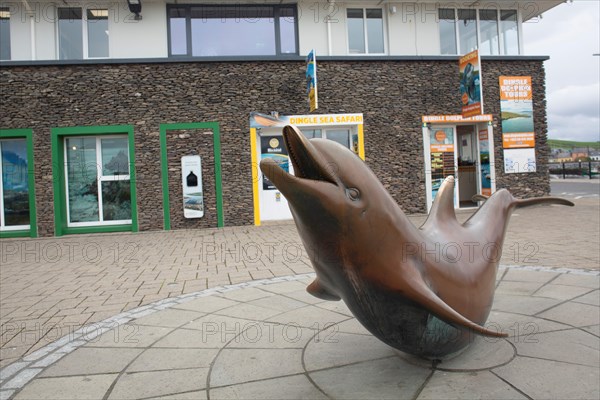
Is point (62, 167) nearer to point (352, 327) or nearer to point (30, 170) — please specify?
point (30, 170)

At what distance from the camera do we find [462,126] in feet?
51.6

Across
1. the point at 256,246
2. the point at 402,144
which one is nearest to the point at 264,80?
the point at 402,144

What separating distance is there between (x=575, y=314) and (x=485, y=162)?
39.5ft

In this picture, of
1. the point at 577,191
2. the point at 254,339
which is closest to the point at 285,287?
the point at 254,339

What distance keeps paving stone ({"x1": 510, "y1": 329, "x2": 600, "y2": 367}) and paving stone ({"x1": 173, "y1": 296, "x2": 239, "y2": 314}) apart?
2874mm

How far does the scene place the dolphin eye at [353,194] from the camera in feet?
7.89

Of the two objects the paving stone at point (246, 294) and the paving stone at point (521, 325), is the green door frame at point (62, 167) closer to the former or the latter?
the paving stone at point (246, 294)

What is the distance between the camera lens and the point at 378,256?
8.10ft

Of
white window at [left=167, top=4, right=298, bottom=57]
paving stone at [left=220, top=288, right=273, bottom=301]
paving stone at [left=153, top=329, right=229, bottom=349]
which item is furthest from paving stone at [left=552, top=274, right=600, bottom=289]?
white window at [left=167, top=4, right=298, bottom=57]

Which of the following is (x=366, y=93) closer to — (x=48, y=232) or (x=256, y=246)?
(x=256, y=246)

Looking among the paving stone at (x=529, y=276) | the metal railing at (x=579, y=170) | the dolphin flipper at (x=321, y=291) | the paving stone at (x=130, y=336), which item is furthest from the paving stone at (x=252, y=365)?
the metal railing at (x=579, y=170)

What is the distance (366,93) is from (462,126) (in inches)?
157

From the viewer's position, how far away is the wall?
43.0ft

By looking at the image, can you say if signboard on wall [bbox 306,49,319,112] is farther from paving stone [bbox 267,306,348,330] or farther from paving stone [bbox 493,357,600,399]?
paving stone [bbox 493,357,600,399]
